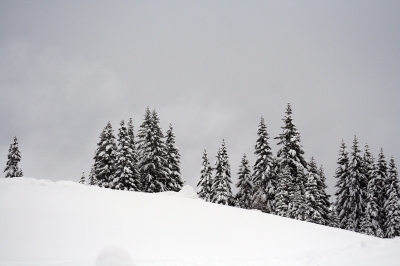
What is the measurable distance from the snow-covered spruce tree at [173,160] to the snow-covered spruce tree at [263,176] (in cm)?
907

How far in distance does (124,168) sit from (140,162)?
2956mm

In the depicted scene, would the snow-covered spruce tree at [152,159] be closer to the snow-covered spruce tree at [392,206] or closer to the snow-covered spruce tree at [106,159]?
the snow-covered spruce tree at [106,159]

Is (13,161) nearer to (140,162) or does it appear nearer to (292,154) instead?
(140,162)

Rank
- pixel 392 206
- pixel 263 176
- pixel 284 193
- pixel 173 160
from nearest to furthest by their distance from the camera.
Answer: pixel 284 193, pixel 263 176, pixel 392 206, pixel 173 160

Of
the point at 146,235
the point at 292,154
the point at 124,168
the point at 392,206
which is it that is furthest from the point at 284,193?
the point at 146,235

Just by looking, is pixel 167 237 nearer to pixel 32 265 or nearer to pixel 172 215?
pixel 172 215

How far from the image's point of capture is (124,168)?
28.4 m

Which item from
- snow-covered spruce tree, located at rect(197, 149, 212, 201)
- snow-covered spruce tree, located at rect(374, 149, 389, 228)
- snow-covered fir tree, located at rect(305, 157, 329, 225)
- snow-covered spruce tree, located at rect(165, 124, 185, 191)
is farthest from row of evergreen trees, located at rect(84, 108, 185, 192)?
snow-covered spruce tree, located at rect(374, 149, 389, 228)

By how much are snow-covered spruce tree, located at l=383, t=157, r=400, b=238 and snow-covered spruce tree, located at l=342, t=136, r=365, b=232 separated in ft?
8.05

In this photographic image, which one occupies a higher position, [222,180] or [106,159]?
[106,159]

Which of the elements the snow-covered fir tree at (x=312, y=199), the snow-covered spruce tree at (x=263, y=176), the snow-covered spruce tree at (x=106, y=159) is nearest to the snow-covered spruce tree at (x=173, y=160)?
the snow-covered spruce tree at (x=106, y=159)

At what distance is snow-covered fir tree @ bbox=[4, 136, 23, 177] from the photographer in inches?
1411

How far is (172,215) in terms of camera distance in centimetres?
1134

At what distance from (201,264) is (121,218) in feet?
13.4
